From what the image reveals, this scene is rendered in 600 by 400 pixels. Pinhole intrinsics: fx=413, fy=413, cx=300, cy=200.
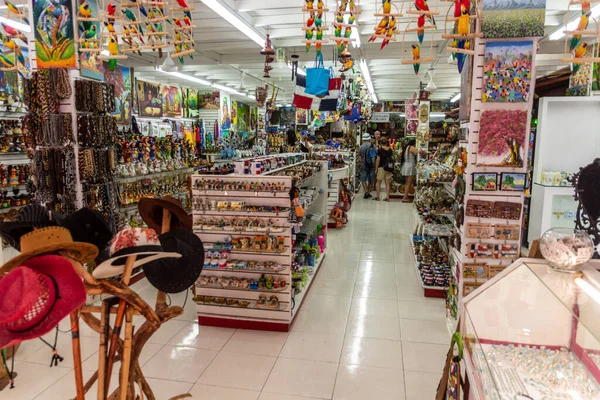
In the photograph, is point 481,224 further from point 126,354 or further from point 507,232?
point 126,354

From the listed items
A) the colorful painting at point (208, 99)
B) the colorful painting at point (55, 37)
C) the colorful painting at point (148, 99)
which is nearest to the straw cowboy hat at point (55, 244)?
the colorful painting at point (55, 37)

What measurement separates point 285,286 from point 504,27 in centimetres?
296

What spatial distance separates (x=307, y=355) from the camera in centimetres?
363

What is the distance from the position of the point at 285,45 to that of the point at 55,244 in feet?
24.5

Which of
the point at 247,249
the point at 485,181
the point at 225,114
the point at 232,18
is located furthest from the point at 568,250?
the point at 225,114

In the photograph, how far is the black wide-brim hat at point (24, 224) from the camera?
1475mm

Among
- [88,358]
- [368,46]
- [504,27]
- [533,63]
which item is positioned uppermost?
[368,46]

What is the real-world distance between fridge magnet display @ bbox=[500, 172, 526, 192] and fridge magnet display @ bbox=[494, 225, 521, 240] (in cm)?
34

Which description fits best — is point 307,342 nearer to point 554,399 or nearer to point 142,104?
point 554,399

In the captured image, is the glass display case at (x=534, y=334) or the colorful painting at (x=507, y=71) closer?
the glass display case at (x=534, y=334)

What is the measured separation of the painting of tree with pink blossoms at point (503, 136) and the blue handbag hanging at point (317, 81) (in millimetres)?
3585

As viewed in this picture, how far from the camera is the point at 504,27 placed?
331cm

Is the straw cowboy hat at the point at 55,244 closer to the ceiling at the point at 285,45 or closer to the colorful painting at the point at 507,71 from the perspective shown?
the ceiling at the point at 285,45

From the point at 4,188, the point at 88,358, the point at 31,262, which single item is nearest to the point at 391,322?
the point at 88,358
